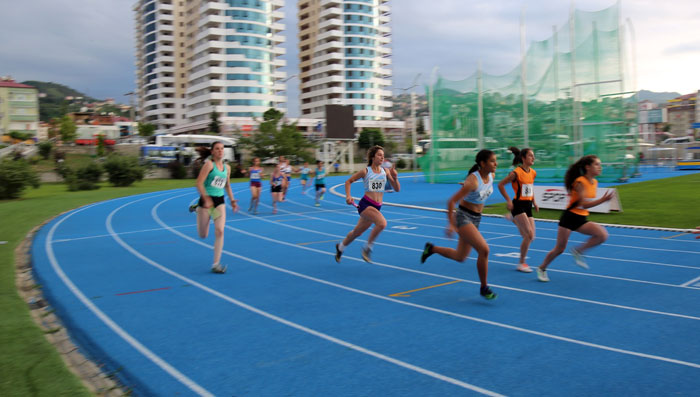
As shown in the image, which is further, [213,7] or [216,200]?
[213,7]

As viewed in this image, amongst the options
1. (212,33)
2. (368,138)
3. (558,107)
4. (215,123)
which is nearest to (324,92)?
(368,138)

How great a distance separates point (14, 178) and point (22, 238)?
14.3 meters

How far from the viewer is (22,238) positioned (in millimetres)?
12805

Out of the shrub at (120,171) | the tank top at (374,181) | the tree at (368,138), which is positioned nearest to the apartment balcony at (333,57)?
the tree at (368,138)

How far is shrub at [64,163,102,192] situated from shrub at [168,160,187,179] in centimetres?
1110

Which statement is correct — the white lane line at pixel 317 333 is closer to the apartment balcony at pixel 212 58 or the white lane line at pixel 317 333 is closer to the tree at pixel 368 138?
the tree at pixel 368 138

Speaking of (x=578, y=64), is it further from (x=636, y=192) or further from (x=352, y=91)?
(x=352, y=91)

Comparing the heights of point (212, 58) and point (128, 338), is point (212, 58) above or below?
above

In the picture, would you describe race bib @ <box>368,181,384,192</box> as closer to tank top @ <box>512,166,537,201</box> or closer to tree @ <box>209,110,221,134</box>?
tank top @ <box>512,166,537,201</box>

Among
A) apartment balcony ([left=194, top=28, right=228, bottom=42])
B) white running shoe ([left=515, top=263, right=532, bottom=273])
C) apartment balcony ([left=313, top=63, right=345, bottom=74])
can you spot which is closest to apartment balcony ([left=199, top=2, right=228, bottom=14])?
apartment balcony ([left=194, top=28, right=228, bottom=42])

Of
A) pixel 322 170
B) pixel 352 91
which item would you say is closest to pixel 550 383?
pixel 322 170

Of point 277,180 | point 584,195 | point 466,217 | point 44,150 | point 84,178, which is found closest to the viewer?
point 466,217

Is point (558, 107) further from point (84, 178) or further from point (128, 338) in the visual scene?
point (84, 178)

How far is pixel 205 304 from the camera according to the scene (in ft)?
22.0
